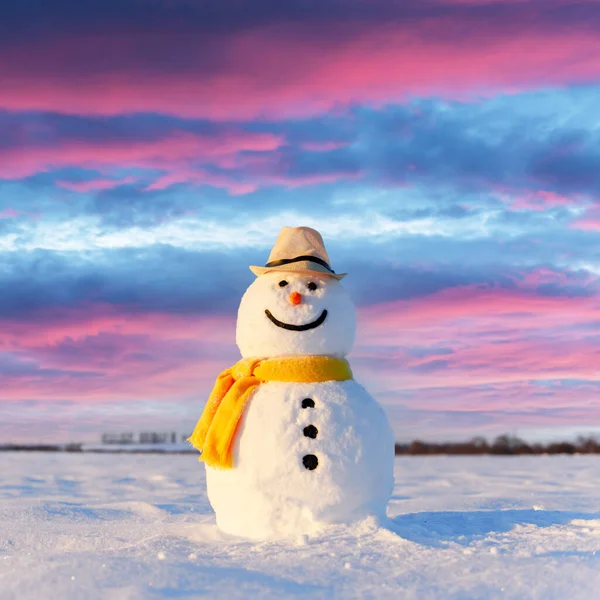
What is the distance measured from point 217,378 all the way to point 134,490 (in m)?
4.58

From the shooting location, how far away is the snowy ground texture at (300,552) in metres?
4.23

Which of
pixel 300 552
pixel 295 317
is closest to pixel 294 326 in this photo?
pixel 295 317

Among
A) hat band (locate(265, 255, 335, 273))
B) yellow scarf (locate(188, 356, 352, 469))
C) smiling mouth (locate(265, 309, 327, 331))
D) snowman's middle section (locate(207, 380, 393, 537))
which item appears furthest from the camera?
hat band (locate(265, 255, 335, 273))

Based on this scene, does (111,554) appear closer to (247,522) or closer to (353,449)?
(247,522)

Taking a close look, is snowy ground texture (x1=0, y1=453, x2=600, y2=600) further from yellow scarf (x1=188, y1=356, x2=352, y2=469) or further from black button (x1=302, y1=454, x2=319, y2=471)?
yellow scarf (x1=188, y1=356, x2=352, y2=469)

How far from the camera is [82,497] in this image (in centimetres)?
940

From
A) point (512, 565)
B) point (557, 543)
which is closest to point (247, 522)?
point (512, 565)

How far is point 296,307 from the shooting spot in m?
5.78

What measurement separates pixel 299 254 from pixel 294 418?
1.25 metres

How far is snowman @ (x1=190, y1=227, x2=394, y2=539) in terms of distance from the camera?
551cm

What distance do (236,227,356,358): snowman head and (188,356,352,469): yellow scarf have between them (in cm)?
8

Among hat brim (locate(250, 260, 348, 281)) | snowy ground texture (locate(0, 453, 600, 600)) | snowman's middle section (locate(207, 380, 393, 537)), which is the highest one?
hat brim (locate(250, 260, 348, 281))

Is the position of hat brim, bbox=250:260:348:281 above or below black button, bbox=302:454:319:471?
above

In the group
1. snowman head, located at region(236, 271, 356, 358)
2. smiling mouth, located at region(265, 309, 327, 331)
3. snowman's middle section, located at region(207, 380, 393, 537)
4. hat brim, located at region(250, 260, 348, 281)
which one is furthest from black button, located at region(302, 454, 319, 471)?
hat brim, located at region(250, 260, 348, 281)
